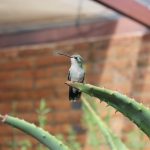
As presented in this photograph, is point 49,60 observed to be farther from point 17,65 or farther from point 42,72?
point 17,65

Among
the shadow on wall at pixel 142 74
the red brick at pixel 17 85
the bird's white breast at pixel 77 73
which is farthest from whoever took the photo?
the red brick at pixel 17 85

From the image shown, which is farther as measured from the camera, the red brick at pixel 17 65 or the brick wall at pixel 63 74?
the red brick at pixel 17 65

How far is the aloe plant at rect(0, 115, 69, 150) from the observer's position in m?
1.20

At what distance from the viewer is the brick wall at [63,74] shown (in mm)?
3859

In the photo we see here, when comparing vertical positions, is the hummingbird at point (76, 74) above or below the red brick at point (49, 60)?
below

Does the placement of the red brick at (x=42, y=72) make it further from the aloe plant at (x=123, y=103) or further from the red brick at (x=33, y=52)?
the aloe plant at (x=123, y=103)

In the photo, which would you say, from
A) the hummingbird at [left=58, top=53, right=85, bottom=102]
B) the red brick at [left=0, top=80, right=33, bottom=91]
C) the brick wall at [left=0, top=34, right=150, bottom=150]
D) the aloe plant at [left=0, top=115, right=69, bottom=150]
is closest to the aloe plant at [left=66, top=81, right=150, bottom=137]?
the aloe plant at [left=0, top=115, right=69, bottom=150]

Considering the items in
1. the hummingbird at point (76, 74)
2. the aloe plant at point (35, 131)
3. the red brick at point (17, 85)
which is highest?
the red brick at point (17, 85)

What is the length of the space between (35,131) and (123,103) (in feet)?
0.84

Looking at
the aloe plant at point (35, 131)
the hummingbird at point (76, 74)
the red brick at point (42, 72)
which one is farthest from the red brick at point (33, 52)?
the aloe plant at point (35, 131)

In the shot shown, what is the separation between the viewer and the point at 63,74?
4148mm

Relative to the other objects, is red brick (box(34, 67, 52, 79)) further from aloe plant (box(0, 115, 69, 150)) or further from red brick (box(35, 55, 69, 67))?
aloe plant (box(0, 115, 69, 150))

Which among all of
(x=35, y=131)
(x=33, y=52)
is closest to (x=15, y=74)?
(x=33, y=52)

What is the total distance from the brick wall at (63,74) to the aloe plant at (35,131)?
8.06 feet
